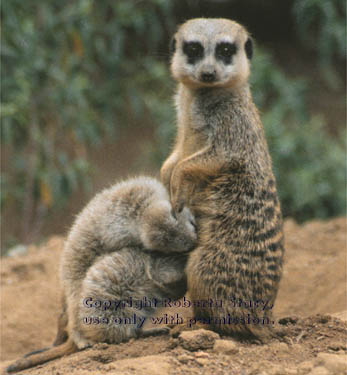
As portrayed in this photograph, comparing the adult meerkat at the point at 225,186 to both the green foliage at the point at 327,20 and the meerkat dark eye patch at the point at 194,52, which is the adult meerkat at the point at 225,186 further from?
the green foliage at the point at 327,20

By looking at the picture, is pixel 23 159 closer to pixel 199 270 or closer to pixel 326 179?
pixel 326 179

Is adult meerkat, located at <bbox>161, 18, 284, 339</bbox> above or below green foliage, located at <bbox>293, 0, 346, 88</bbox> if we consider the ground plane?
below

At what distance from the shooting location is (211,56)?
125 inches

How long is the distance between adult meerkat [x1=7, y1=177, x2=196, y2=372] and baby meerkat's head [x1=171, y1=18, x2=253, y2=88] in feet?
2.14

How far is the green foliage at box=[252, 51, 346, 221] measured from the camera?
6.46 meters

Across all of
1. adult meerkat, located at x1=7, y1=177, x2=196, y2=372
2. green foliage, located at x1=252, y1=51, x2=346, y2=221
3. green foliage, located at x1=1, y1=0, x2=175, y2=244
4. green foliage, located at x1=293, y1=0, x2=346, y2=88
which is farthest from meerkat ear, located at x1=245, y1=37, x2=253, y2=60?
green foliage, located at x1=293, y1=0, x2=346, y2=88

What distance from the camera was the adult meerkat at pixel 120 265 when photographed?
281 cm

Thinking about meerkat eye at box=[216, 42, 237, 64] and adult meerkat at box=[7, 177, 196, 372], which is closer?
adult meerkat at box=[7, 177, 196, 372]

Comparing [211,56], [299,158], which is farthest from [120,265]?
[299,158]

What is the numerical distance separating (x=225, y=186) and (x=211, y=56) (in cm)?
76

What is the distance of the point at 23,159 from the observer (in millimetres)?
6902

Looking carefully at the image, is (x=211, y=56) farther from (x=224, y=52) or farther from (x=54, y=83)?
(x=54, y=83)

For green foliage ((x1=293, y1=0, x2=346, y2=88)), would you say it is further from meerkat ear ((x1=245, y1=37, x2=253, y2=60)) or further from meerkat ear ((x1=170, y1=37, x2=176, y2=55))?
meerkat ear ((x1=170, y1=37, x2=176, y2=55))

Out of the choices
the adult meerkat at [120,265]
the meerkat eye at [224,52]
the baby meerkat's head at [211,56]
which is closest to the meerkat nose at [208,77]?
the baby meerkat's head at [211,56]
